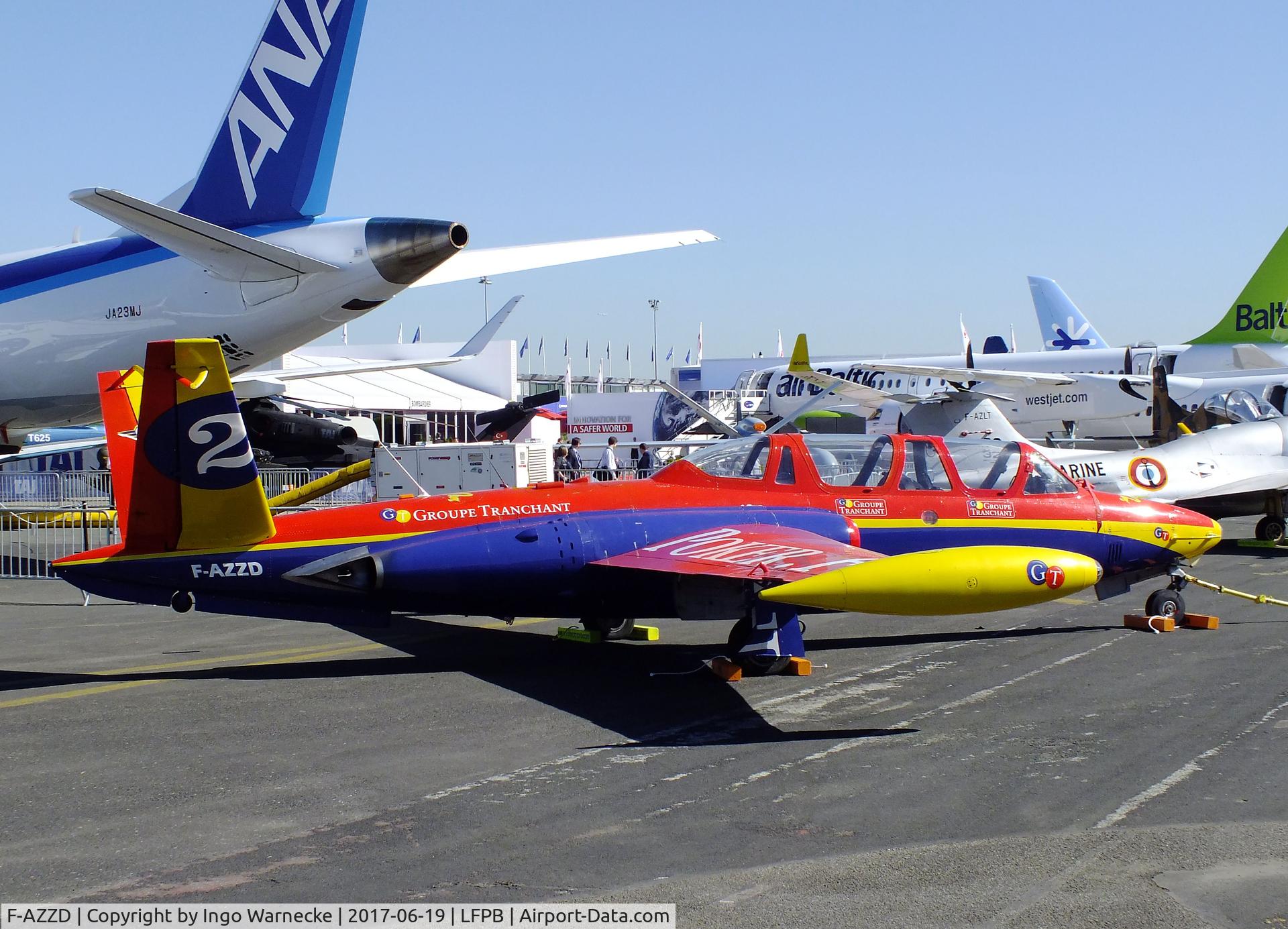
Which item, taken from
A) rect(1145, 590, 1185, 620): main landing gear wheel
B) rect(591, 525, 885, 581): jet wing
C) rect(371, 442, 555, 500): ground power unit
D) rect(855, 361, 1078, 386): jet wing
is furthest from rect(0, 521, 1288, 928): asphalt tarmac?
rect(855, 361, 1078, 386): jet wing

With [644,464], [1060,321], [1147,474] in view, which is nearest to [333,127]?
[1147,474]

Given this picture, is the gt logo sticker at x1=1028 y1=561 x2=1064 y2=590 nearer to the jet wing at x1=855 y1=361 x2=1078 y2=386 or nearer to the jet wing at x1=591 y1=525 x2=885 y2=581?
the jet wing at x1=591 y1=525 x2=885 y2=581

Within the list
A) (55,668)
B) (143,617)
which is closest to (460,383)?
(143,617)

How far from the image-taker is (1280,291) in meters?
42.2

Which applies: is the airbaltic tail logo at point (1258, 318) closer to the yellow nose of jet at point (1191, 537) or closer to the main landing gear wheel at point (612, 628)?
the yellow nose of jet at point (1191, 537)

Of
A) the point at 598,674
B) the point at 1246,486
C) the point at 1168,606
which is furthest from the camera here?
the point at 1246,486

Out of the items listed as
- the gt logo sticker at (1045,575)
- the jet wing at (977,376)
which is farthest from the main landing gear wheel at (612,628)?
the jet wing at (977,376)

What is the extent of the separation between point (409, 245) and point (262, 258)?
5.56 ft

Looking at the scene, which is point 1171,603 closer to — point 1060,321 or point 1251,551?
point 1251,551

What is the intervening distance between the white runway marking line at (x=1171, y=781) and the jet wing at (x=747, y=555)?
249 cm

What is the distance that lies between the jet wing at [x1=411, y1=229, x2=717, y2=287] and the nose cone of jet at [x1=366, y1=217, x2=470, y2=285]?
1.21 metres

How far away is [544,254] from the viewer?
15359mm

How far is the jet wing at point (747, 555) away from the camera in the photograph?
862 centimetres

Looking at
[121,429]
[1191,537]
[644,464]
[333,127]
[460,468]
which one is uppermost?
[333,127]
